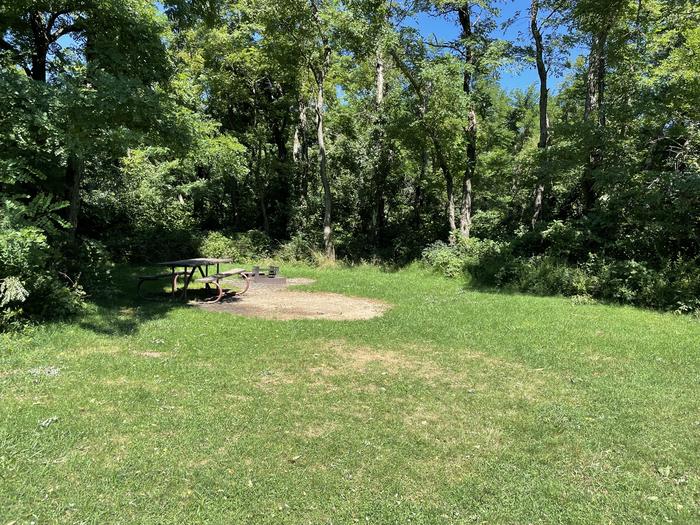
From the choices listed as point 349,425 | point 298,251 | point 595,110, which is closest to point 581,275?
point 595,110

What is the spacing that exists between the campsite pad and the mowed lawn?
4.71 feet

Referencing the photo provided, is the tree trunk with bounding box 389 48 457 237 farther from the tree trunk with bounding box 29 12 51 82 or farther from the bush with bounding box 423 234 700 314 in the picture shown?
the tree trunk with bounding box 29 12 51 82

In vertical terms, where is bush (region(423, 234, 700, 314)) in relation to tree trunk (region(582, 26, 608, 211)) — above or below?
below

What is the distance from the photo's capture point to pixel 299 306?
9539mm

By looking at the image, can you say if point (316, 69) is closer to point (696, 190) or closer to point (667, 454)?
point (696, 190)

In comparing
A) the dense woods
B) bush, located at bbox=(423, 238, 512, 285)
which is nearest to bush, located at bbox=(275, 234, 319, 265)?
the dense woods

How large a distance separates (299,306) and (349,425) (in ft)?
18.6

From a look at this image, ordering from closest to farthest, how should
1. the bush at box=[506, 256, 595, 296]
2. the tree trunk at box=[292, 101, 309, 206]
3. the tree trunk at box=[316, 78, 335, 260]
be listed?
the bush at box=[506, 256, 595, 296] → the tree trunk at box=[316, 78, 335, 260] → the tree trunk at box=[292, 101, 309, 206]

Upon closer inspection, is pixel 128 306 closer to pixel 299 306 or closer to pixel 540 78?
pixel 299 306

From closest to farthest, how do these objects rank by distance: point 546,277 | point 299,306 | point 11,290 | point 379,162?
point 11,290 < point 299,306 < point 546,277 < point 379,162

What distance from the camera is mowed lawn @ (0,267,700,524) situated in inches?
115

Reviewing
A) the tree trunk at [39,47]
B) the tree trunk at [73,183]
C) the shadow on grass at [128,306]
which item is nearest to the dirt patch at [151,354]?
the shadow on grass at [128,306]

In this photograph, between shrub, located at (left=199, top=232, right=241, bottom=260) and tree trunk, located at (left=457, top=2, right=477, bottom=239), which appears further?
shrub, located at (left=199, top=232, right=241, bottom=260)

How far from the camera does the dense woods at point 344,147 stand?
25.5 ft
